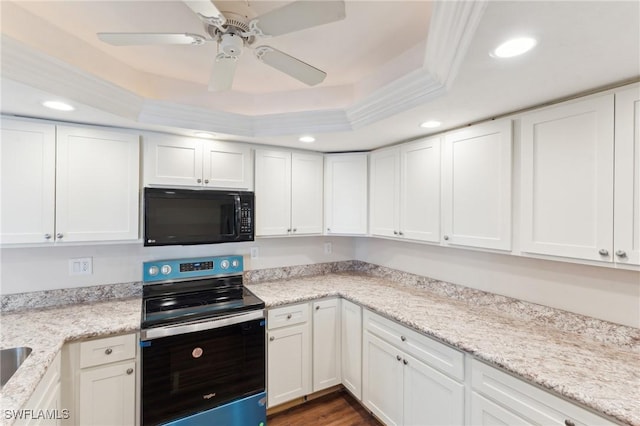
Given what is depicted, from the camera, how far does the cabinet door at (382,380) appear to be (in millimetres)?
1927

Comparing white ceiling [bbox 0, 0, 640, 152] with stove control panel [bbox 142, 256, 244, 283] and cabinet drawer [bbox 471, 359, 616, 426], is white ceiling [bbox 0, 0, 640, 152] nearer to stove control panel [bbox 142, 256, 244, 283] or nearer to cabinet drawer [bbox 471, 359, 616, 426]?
stove control panel [bbox 142, 256, 244, 283]

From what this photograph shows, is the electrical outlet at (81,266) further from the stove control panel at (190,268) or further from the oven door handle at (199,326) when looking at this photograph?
the oven door handle at (199,326)

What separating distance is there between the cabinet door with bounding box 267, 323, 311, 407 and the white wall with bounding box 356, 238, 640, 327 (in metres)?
1.17

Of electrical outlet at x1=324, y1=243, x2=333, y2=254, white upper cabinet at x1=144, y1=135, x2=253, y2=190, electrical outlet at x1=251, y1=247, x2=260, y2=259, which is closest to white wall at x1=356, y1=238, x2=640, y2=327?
electrical outlet at x1=324, y1=243, x2=333, y2=254

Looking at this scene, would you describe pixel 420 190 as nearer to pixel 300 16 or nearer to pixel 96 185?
pixel 300 16

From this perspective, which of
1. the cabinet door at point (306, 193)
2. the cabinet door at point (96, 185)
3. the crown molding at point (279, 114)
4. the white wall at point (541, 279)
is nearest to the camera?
the crown molding at point (279, 114)

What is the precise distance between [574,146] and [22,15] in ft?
8.83

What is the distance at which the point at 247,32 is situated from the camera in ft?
3.77

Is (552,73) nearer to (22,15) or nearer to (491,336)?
(491,336)

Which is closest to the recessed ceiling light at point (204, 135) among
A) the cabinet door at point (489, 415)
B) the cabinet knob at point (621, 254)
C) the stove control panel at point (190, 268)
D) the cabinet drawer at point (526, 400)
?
the stove control panel at point (190, 268)

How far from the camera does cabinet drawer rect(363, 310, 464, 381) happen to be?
1.54 metres

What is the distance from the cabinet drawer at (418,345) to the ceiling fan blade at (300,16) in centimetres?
167

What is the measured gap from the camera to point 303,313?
231 centimetres

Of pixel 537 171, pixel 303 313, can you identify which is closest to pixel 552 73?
pixel 537 171
